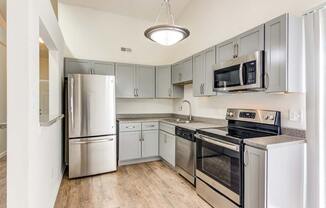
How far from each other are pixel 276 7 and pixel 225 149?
Answer: 1810 millimetres

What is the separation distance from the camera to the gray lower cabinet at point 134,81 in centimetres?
417

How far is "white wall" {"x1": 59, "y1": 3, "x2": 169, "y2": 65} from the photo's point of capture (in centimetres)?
407

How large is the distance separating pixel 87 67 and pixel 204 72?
2410mm

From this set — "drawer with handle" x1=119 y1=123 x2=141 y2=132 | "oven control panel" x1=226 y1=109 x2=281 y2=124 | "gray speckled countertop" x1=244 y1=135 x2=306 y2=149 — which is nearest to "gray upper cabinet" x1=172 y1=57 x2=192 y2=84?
"oven control panel" x1=226 y1=109 x2=281 y2=124

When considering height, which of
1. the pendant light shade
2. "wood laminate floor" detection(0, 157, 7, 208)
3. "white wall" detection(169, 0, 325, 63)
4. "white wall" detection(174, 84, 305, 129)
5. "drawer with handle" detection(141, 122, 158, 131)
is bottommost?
"wood laminate floor" detection(0, 157, 7, 208)

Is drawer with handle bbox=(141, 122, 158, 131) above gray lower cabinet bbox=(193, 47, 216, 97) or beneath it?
beneath

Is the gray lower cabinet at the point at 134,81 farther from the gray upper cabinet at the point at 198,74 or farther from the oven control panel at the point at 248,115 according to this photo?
the oven control panel at the point at 248,115

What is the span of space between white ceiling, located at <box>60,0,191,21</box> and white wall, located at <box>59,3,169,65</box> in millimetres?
139

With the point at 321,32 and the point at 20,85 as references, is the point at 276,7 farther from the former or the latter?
the point at 20,85

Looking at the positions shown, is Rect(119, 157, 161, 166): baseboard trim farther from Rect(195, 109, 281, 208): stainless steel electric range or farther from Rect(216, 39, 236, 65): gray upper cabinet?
Rect(216, 39, 236, 65): gray upper cabinet

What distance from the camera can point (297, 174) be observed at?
6.17 feet

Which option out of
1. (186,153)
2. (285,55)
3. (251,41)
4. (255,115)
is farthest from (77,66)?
(285,55)

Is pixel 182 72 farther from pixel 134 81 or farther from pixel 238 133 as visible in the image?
pixel 238 133

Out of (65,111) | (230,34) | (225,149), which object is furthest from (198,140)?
(65,111)
